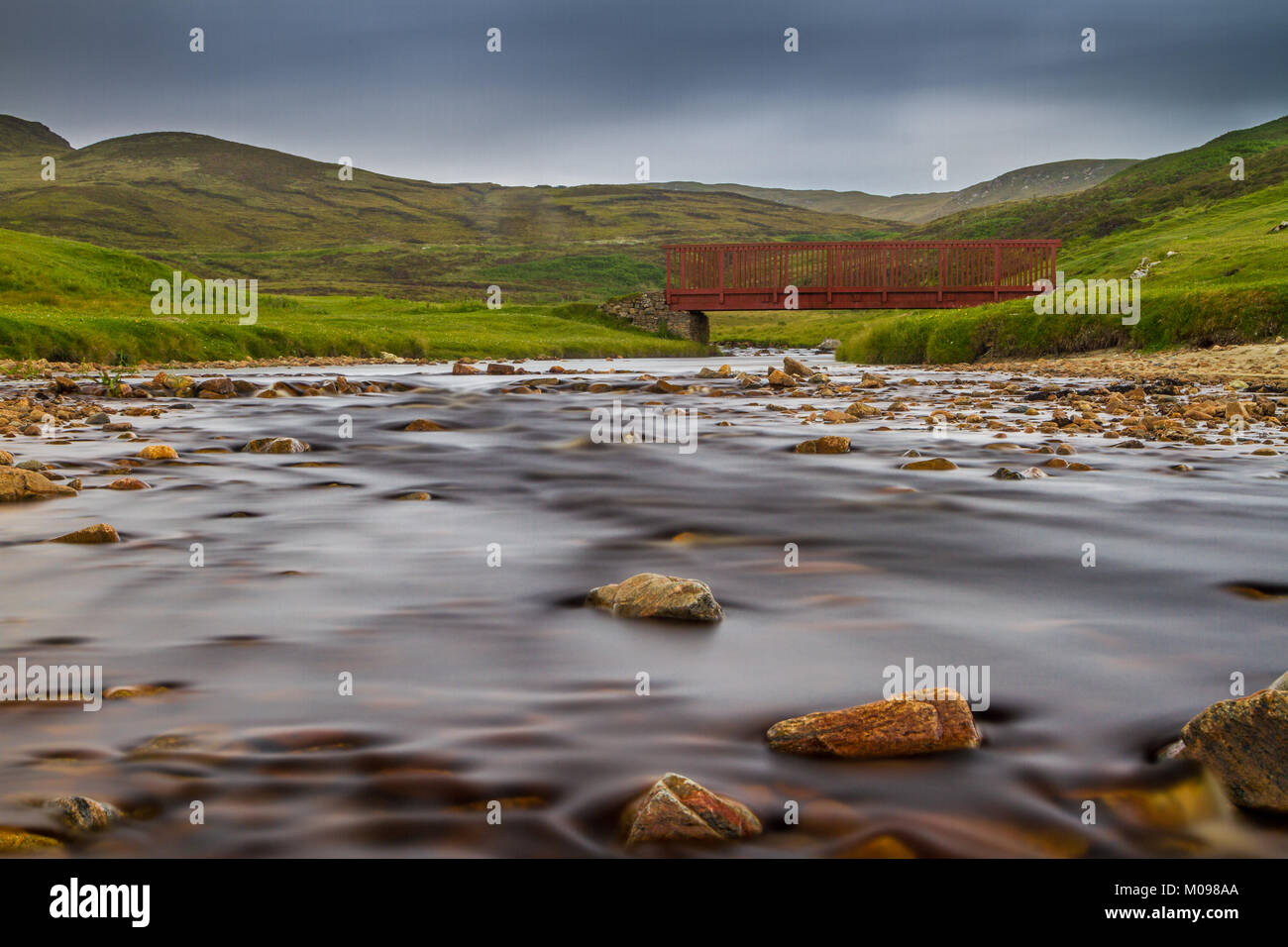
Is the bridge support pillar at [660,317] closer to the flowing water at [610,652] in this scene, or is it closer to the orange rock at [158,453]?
the orange rock at [158,453]

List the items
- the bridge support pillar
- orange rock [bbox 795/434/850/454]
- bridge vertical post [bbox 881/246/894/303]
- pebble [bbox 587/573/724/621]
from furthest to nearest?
the bridge support pillar
bridge vertical post [bbox 881/246/894/303]
orange rock [bbox 795/434/850/454]
pebble [bbox 587/573/724/621]

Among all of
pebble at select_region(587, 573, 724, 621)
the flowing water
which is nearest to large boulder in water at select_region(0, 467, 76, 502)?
the flowing water

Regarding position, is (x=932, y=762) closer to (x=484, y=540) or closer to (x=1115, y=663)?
(x=1115, y=663)

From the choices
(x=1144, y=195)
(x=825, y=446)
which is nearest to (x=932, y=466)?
(x=825, y=446)

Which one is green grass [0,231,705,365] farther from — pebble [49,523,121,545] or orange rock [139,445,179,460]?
pebble [49,523,121,545]

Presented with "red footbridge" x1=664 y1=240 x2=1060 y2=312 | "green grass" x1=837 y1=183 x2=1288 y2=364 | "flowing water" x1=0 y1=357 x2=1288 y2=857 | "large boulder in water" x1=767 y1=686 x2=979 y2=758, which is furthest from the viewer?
"red footbridge" x1=664 y1=240 x2=1060 y2=312

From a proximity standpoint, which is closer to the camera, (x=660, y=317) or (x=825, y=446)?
(x=825, y=446)

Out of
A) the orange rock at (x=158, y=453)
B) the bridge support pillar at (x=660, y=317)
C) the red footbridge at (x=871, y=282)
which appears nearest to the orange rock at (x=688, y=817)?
the orange rock at (x=158, y=453)

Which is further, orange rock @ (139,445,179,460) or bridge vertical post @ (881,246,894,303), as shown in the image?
bridge vertical post @ (881,246,894,303)

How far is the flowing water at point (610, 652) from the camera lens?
3.65m

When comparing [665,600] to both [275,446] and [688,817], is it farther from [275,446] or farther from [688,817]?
[275,446]

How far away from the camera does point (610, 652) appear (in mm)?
5676

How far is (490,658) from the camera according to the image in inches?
219

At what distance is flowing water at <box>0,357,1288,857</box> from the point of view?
12.0ft
